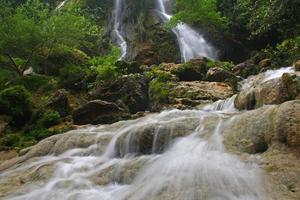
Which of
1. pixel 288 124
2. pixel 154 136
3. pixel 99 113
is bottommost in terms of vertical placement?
pixel 154 136

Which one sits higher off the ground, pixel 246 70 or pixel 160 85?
pixel 246 70

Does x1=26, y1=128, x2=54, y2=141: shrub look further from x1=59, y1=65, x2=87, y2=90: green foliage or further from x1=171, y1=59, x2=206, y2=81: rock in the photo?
x1=171, y1=59, x2=206, y2=81: rock

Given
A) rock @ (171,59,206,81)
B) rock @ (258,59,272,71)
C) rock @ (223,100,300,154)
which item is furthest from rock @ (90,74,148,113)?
rock @ (223,100,300,154)

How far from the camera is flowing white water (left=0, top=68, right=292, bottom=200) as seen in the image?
6.08 metres

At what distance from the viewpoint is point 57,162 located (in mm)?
8898

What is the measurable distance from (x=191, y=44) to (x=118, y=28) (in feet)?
25.9

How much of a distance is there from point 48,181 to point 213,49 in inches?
872

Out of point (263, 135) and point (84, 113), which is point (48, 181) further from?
point (84, 113)

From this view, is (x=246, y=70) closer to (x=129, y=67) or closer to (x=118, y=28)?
(x=129, y=67)

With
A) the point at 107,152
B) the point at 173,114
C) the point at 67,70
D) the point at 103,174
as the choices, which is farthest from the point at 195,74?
the point at 103,174

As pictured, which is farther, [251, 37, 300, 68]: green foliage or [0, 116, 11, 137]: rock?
[251, 37, 300, 68]: green foliage

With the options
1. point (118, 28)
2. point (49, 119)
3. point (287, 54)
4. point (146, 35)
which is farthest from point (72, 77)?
point (118, 28)

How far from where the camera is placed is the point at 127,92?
664 inches

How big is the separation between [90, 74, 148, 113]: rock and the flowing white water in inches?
241
